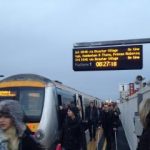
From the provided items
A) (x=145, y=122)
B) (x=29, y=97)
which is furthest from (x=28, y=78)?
(x=145, y=122)

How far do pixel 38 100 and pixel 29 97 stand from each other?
0.96ft

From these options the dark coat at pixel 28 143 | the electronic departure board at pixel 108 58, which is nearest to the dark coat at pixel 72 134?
the electronic departure board at pixel 108 58

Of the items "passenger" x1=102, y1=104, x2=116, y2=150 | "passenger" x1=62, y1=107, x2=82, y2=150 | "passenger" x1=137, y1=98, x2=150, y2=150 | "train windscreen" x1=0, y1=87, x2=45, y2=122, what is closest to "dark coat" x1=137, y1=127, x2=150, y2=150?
"passenger" x1=137, y1=98, x2=150, y2=150

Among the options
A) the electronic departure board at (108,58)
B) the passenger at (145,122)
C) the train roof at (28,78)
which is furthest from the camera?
the electronic departure board at (108,58)

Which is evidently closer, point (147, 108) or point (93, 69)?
point (147, 108)

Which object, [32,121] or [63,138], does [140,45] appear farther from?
[63,138]

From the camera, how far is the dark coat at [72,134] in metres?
14.5

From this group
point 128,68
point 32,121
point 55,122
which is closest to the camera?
point 32,121

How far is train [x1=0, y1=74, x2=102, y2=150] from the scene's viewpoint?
1719 cm

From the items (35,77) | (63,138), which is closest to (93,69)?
(35,77)

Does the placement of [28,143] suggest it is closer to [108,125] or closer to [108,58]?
[108,125]

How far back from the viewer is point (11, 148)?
16.4 ft

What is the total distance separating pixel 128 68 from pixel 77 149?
915 cm

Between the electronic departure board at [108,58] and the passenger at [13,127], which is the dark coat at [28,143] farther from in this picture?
the electronic departure board at [108,58]
